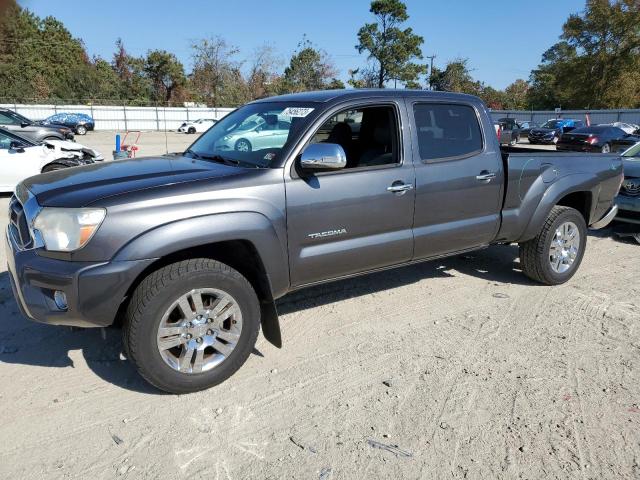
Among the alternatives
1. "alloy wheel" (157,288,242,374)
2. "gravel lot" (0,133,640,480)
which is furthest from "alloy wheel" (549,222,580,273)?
"alloy wheel" (157,288,242,374)

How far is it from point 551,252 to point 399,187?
2.13 metres

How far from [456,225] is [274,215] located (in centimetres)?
176

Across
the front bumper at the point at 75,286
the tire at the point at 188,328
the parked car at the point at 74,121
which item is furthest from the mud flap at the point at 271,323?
the parked car at the point at 74,121

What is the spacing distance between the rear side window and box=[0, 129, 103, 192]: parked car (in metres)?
7.45

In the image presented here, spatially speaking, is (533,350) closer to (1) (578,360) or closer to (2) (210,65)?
(1) (578,360)

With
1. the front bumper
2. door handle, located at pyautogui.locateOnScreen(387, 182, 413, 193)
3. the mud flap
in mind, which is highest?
door handle, located at pyautogui.locateOnScreen(387, 182, 413, 193)

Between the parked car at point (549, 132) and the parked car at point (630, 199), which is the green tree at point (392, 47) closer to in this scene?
the parked car at point (549, 132)

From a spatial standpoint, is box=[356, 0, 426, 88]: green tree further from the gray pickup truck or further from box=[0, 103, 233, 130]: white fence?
the gray pickup truck

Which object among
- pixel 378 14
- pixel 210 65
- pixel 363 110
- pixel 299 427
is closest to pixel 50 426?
pixel 299 427

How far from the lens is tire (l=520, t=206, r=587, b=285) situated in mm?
4977

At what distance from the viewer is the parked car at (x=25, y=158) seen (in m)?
9.45

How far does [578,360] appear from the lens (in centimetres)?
369

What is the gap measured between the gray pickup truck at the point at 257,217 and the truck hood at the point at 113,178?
17 mm

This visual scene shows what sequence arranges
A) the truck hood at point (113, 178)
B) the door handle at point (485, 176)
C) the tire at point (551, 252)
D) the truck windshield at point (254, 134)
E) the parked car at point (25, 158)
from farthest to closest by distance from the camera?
1. the parked car at point (25, 158)
2. the tire at point (551, 252)
3. the door handle at point (485, 176)
4. the truck windshield at point (254, 134)
5. the truck hood at point (113, 178)
